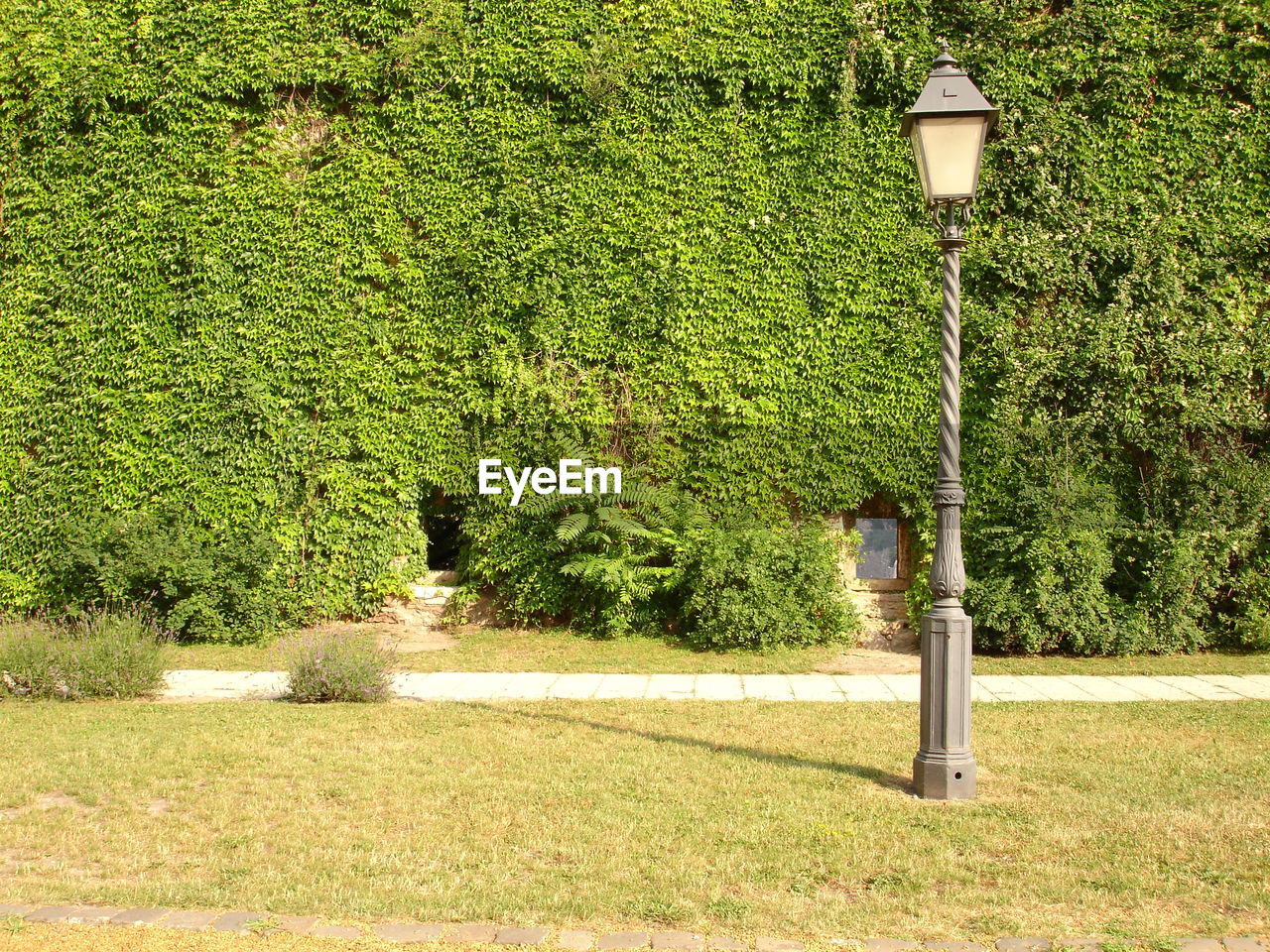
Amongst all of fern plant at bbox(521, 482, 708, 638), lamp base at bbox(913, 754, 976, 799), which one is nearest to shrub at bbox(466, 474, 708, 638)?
fern plant at bbox(521, 482, 708, 638)

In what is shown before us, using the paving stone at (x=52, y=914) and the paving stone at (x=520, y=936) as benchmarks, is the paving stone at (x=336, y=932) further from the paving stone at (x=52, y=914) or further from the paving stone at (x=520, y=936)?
the paving stone at (x=52, y=914)

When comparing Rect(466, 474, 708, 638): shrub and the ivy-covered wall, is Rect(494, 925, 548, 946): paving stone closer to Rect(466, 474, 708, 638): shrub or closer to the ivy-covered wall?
Rect(466, 474, 708, 638): shrub

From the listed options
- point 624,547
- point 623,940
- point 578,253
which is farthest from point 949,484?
point 578,253

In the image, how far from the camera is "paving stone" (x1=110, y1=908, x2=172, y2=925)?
377 centimetres

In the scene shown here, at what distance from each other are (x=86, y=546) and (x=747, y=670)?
755 cm

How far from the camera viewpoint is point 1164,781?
5.61 metres

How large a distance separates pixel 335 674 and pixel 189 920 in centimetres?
409

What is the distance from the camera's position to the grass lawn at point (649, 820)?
13.0 ft

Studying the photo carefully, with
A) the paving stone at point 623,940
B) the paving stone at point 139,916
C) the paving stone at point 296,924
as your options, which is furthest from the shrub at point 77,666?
the paving stone at point 623,940

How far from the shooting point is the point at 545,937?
3645mm

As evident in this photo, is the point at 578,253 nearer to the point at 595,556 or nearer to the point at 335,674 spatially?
the point at 595,556

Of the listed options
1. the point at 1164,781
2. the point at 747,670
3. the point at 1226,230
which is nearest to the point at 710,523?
the point at 747,670

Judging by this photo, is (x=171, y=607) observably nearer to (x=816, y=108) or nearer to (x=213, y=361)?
(x=213, y=361)

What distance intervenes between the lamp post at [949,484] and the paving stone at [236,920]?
3474mm
